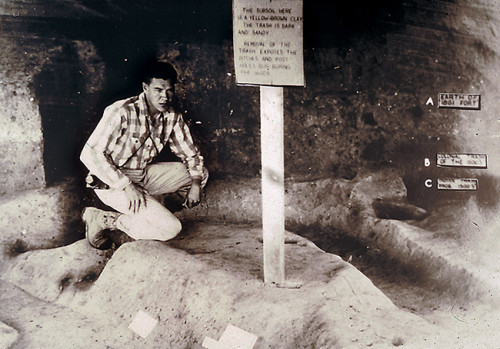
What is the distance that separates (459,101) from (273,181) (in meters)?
1.45

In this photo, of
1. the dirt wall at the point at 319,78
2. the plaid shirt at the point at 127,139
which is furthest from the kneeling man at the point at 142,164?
the dirt wall at the point at 319,78

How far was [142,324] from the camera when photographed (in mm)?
3021

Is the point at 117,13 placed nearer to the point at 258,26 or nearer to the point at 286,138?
the point at 258,26

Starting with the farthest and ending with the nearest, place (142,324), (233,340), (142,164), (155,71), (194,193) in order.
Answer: (194,193) → (142,164) → (155,71) → (142,324) → (233,340)

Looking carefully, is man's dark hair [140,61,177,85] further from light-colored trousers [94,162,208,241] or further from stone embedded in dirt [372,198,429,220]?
stone embedded in dirt [372,198,429,220]

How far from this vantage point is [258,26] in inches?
104

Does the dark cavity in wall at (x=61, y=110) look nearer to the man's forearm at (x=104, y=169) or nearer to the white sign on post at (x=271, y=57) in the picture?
the man's forearm at (x=104, y=169)

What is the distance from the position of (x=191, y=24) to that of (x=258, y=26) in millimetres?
690

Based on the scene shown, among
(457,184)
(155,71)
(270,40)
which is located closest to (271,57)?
(270,40)

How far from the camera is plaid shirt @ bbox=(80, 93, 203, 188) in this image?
315 cm

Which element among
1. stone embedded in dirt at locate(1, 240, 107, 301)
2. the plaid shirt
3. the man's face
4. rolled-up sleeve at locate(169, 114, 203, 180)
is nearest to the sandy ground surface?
stone embedded in dirt at locate(1, 240, 107, 301)

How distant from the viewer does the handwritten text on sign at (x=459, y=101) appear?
3.10m

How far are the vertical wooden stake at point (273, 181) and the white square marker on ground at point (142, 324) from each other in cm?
82

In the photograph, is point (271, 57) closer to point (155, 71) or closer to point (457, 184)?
point (155, 71)
